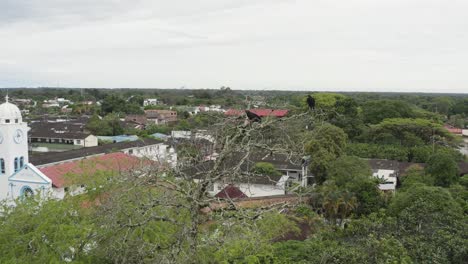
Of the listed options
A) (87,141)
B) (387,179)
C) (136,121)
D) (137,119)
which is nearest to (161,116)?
(137,119)

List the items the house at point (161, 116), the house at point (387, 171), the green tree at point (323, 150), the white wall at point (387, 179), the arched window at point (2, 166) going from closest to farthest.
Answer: the arched window at point (2, 166) → the green tree at point (323, 150) → the white wall at point (387, 179) → the house at point (387, 171) → the house at point (161, 116)

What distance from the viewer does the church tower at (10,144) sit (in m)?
16.9

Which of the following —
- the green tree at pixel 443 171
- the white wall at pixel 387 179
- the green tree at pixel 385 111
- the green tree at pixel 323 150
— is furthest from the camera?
the green tree at pixel 385 111

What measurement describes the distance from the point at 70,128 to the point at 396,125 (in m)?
28.9

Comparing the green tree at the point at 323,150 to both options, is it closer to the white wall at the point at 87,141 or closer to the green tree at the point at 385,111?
the green tree at the point at 385,111

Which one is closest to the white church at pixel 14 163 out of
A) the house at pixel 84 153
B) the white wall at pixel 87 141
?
the house at pixel 84 153

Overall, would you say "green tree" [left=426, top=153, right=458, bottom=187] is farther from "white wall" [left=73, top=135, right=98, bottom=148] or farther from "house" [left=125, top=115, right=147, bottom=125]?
"house" [left=125, top=115, right=147, bottom=125]

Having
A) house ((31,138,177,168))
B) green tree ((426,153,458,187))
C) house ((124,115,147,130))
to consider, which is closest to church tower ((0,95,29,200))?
house ((31,138,177,168))

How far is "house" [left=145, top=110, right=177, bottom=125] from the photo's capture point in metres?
51.8

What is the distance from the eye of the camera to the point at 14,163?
17156 millimetres

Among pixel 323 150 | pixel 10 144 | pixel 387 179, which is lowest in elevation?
pixel 387 179

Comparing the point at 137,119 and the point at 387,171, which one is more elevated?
the point at 137,119

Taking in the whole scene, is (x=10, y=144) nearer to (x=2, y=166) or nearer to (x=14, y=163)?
(x=14, y=163)

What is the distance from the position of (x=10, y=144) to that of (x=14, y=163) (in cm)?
82
